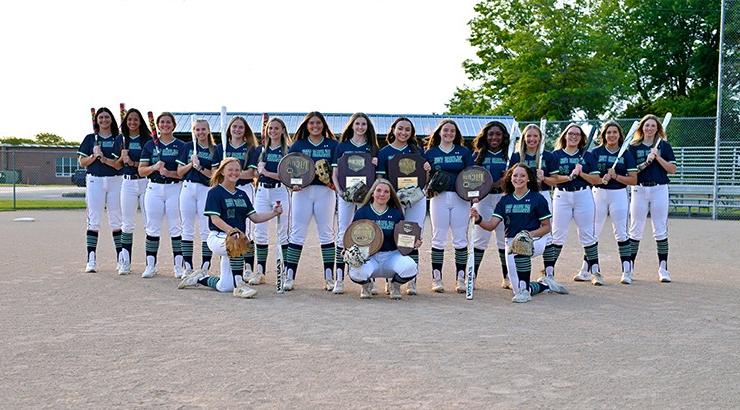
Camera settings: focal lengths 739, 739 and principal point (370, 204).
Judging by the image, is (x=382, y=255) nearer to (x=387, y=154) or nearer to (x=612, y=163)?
(x=387, y=154)

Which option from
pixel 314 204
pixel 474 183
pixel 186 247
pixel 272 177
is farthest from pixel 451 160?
pixel 186 247

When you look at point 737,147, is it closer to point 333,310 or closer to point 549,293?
point 549,293

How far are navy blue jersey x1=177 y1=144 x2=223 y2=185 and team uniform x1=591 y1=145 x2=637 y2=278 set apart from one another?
4.62 meters

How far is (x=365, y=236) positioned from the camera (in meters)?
7.86

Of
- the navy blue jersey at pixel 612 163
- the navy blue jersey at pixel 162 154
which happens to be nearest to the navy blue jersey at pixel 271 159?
the navy blue jersey at pixel 162 154

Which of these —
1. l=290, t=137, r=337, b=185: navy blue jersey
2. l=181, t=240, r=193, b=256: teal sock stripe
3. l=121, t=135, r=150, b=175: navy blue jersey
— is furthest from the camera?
l=121, t=135, r=150, b=175: navy blue jersey

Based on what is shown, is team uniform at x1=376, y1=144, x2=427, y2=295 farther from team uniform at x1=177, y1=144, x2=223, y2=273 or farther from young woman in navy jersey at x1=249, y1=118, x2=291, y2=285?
team uniform at x1=177, y1=144, x2=223, y2=273

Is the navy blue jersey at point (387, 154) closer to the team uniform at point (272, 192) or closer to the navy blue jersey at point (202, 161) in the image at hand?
the team uniform at point (272, 192)

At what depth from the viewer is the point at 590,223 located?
896cm

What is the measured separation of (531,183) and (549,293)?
4.19ft

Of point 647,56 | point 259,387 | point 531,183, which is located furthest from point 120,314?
point 647,56

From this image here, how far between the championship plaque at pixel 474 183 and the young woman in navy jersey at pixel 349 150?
3.26 ft

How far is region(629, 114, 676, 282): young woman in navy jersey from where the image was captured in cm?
905

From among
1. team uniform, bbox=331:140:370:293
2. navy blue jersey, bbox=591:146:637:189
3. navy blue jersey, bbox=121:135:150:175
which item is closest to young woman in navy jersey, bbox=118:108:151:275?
navy blue jersey, bbox=121:135:150:175
